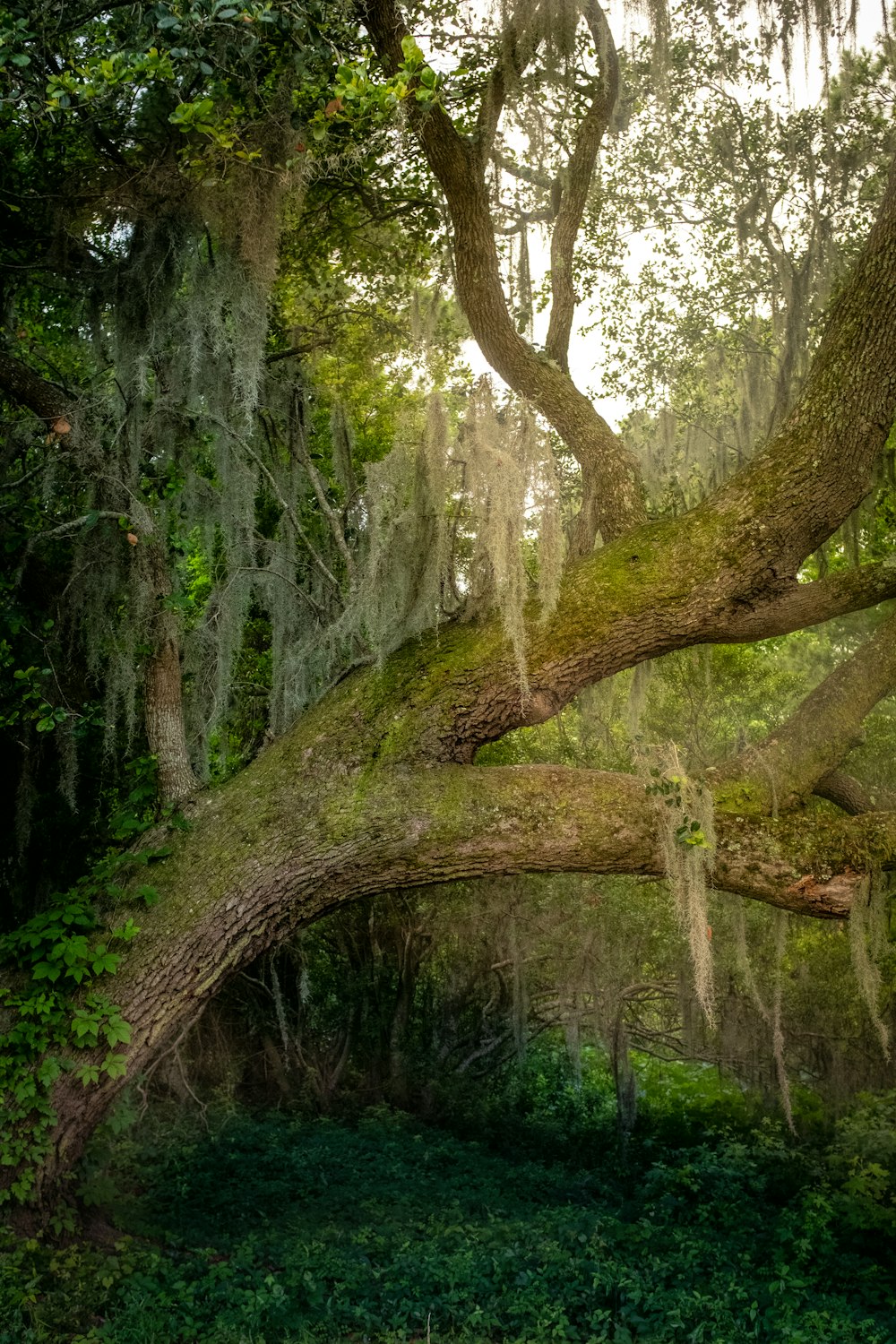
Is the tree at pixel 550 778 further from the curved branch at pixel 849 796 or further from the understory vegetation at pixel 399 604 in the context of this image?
the curved branch at pixel 849 796

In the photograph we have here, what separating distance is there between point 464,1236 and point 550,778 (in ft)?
9.24

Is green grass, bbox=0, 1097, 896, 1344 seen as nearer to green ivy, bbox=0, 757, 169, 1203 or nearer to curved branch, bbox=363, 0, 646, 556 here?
green ivy, bbox=0, 757, 169, 1203

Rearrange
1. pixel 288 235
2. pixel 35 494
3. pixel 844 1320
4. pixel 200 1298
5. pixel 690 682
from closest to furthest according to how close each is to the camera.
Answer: pixel 200 1298 → pixel 844 1320 → pixel 35 494 → pixel 288 235 → pixel 690 682

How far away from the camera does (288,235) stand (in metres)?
6.83

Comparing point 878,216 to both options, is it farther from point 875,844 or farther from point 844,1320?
point 844,1320

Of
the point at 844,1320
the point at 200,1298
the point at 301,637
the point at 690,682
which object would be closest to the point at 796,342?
the point at 690,682

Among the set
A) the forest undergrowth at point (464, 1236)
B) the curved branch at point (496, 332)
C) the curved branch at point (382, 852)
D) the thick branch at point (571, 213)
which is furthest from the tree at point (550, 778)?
the thick branch at point (571, 213)

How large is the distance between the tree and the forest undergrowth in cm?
75

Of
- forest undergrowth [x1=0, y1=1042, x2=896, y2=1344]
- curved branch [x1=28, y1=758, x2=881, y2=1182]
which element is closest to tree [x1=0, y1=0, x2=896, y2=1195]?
curved branch [x1=28, y1=758, x2=881, y2=1182]

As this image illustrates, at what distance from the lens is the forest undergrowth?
4.20 meters

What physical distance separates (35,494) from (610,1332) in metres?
5.05

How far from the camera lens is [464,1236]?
5633 mm

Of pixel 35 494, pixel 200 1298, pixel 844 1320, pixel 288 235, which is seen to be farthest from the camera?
pixel 288 235

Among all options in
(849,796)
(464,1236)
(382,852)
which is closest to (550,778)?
(382,852)
